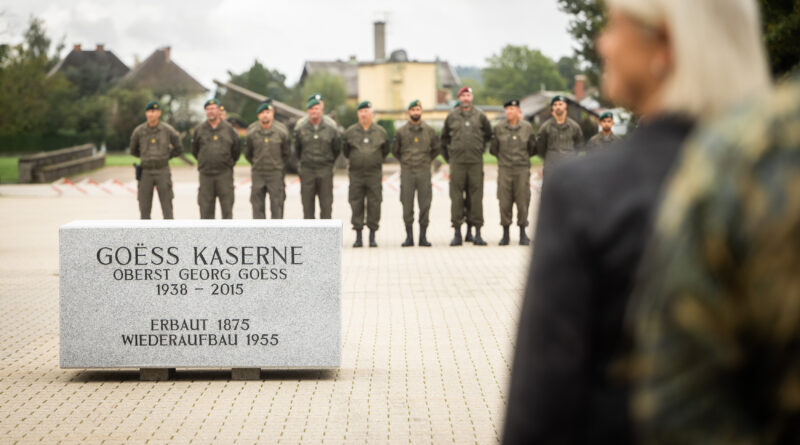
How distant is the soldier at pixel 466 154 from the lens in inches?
720

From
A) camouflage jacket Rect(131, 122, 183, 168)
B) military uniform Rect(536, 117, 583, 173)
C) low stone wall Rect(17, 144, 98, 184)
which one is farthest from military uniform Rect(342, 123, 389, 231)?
low stone wall Rect(17, 144, 98, 184)

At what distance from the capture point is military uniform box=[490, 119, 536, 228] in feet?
60.3

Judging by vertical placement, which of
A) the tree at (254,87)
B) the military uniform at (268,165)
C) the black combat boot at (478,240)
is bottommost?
the black combat boot at (478,240)

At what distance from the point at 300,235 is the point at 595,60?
31617 mm

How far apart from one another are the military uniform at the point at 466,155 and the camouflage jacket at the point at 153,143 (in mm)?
4441

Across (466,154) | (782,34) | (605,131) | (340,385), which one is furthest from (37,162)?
(340,385)

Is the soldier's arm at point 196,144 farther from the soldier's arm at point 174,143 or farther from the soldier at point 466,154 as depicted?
the soldier at point 466,154

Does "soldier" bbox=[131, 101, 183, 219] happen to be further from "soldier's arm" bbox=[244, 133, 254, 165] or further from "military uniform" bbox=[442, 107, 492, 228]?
"military uniform" bbox=[442, 107, 492, 228]

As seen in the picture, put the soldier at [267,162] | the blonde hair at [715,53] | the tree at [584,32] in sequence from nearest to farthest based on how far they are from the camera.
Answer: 1. the blonde hair at [715,53]
2. the soldier at [267,162]
3. the tree at [584,32]

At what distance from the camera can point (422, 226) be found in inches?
723

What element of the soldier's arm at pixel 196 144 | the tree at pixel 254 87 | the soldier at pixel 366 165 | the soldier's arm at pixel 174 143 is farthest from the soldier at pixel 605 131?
the tree at pixel 254 87

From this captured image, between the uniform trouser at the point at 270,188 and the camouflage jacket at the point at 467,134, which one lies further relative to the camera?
the uniform trouser at the point at 270,188

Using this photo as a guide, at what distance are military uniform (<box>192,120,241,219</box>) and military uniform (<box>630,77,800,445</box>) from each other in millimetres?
16906

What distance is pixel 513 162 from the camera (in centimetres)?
1838
